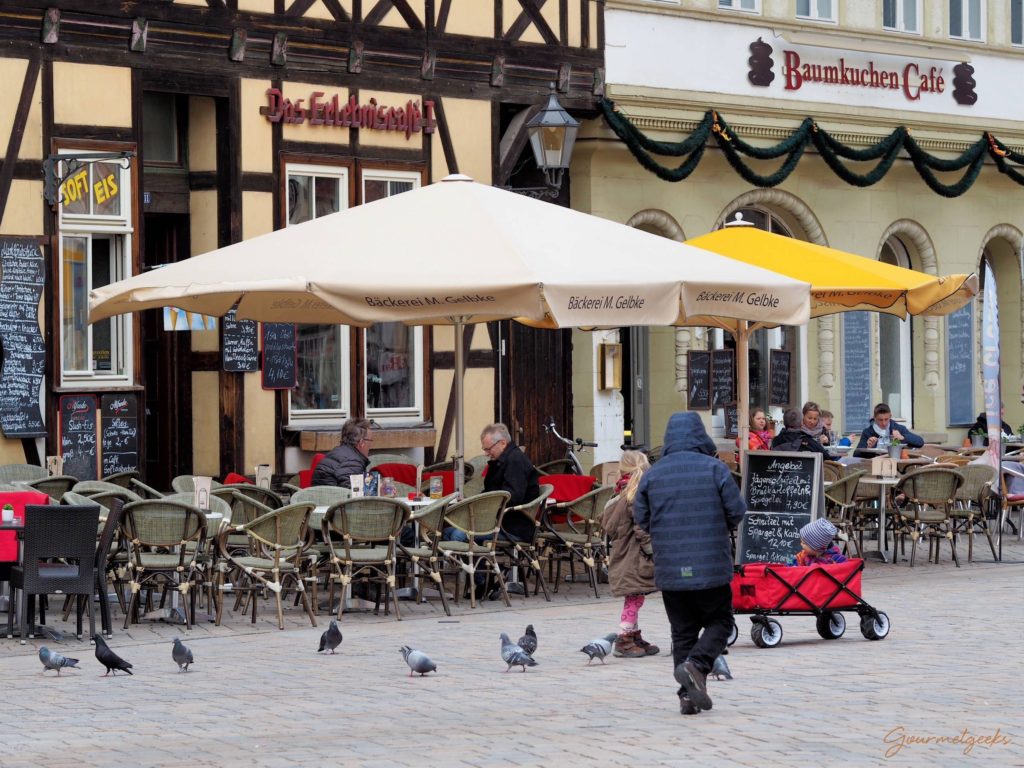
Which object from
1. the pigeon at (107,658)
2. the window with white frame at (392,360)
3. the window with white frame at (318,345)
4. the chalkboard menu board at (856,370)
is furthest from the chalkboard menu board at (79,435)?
the chalkboard menu board at (856,370)

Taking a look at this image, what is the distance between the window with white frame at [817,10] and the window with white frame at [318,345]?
7.56m

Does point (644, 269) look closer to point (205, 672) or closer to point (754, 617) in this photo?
point (754, 617)

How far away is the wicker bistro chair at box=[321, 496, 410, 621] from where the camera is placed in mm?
13695

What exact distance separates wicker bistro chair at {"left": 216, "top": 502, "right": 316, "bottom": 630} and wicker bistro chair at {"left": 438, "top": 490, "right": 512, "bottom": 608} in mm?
1120

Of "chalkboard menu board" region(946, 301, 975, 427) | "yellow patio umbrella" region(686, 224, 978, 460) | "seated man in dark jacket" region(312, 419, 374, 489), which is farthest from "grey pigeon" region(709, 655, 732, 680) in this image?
"chalkboard menu board" region(946, 301, 975, 427)

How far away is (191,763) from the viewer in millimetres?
8312

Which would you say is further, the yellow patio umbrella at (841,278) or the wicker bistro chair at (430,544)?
the yellow patio umbrella at (841,278)

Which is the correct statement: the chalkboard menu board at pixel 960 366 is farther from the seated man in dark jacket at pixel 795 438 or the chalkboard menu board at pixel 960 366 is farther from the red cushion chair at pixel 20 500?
the red cushion chair at pixel 20 500

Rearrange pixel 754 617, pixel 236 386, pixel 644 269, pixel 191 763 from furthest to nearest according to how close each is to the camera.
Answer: pixel 236 386, pixel 644 269, pixel 754 617, pixel 191 763

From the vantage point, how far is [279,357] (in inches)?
758

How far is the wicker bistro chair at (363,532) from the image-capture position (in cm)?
1370

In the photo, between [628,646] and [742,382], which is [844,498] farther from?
[628,646]

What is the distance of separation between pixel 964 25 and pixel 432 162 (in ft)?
31.0

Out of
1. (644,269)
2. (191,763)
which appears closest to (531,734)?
(191,763)
